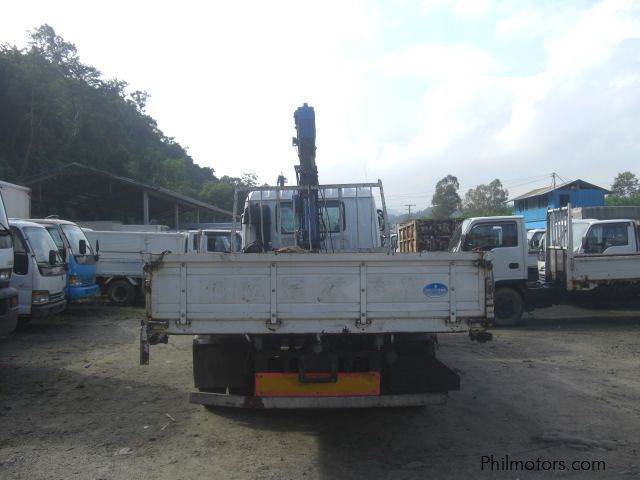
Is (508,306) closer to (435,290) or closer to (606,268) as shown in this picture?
(606,268)

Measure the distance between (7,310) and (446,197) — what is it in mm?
54063

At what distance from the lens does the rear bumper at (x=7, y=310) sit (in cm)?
664

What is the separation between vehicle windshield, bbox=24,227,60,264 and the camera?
10078 millimetres

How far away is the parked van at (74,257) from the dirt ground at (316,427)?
3.77 metres

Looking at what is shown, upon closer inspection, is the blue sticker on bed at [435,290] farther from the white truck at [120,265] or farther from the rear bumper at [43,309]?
the white truck at [120,265]

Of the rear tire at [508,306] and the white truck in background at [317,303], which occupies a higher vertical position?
the white truck in background at [317,303]

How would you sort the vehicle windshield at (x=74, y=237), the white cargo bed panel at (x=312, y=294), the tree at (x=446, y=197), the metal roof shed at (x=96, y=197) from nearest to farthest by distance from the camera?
the white cargo bed panel at (x=312, y=294) < the vehicle windshield at (x=74, y=237) < the metal roof shed at (x=96, y=197) < the tree at (x=446, y=197)

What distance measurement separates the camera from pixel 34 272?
9.80m

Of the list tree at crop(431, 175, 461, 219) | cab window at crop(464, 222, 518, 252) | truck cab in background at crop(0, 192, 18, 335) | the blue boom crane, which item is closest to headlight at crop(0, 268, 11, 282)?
truck cab in background at crop(0, 192, 18, 335)

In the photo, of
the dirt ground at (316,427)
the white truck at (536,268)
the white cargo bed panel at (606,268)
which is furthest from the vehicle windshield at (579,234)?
the dirt ground at (316,427)

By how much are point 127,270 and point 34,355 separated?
7.04 m

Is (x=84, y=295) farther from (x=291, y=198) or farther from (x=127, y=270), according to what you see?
(x=291, y=198)

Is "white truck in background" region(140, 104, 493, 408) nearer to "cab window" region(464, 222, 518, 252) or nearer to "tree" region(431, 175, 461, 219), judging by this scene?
"cab window" region(464, 222, 518, 252)

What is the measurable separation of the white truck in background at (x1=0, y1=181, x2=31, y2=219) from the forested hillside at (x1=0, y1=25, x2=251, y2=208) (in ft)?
49.1
